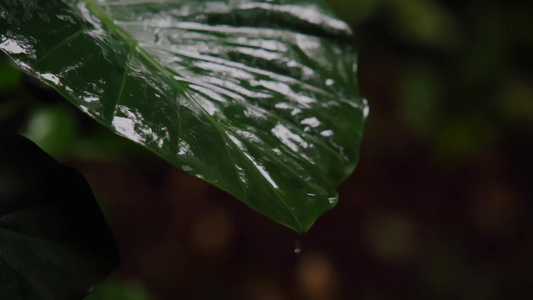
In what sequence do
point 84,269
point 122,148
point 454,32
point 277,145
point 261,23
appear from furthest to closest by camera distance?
1. point 454,32
2. point 122,148
3. point 261,23
4. point 277,145
5. point 84,269

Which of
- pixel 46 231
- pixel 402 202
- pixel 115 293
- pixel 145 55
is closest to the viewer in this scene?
pixel 46 231

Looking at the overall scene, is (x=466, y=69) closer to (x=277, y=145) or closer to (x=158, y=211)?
(x=158, y=211)

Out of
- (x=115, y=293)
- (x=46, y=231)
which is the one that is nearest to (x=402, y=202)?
(x=115, y=293)

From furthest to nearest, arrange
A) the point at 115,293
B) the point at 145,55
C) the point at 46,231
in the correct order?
the point at 115,293
the point at 145,55
the point at 46,231

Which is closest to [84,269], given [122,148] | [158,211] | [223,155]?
[223,155]

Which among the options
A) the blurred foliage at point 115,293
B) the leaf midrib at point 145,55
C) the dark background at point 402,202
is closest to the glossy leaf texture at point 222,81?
the leaf midrib at point 145,55

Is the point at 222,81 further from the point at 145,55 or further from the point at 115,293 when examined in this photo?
the point at 115,293

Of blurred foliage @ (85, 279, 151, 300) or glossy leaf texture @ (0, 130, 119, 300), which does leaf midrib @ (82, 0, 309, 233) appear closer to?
glossy leaf texture @ (0, 130, 119, 300)
